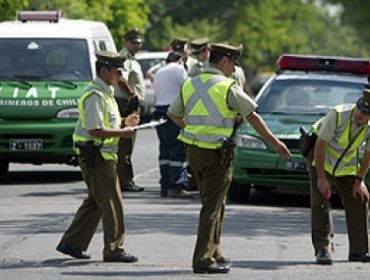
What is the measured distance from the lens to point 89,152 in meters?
12.3

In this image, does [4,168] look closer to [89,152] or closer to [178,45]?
[178,45]

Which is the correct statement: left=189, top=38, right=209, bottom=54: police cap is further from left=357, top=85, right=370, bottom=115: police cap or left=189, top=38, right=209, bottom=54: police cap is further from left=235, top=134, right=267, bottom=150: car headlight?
left=357, top=85, right=370, bottom=115: police cap

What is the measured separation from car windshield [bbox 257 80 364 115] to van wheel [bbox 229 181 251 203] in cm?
102

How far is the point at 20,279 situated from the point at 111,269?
35.7 inches

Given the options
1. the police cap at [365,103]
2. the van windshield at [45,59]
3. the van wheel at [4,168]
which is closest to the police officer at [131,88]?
the van windshield at [45,59]

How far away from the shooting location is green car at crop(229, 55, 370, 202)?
17469mm

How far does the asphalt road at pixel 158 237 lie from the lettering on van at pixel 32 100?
1113 mm

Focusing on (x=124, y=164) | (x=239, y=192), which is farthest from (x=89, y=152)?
(x=124, y=164)

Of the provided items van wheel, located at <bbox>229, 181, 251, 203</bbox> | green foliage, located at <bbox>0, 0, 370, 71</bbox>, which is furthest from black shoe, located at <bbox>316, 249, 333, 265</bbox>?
green foliage, located at <bbox>0, 0, 370, 71</bbox>

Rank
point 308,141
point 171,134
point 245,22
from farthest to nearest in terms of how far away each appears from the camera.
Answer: point 245,22
point 171,134
point 308,141

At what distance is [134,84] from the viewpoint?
19.3m

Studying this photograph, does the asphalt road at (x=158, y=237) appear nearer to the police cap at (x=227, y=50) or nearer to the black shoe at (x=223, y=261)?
the black shoe at (x=223, y=261)

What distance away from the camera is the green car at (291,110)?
17469mm

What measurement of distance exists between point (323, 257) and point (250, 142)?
526 cm
